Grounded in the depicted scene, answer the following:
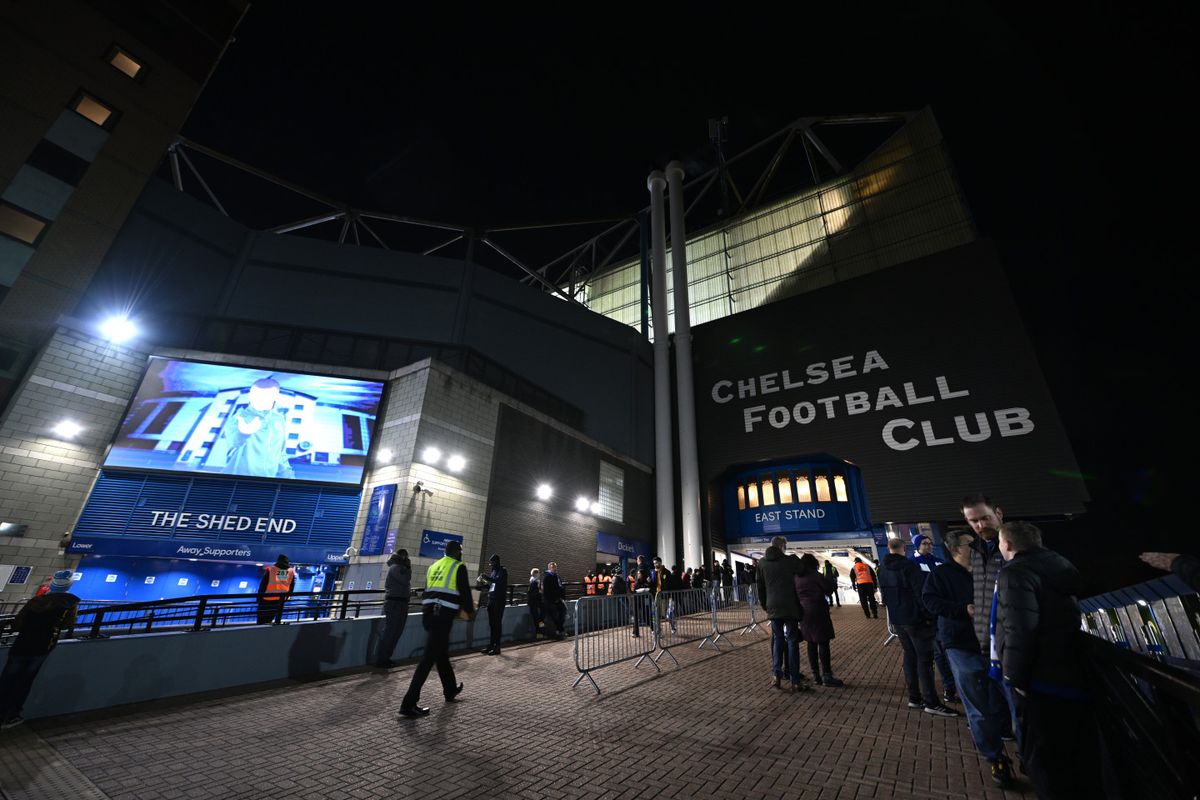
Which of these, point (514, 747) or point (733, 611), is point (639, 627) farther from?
point (514, 747)

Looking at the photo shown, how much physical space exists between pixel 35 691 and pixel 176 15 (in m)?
28.6

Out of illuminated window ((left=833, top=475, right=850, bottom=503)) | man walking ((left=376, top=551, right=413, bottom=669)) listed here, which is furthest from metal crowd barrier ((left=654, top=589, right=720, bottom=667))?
illuminated window ((left=833, top=475, right=850, bottom=503))

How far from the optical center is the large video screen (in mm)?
14289

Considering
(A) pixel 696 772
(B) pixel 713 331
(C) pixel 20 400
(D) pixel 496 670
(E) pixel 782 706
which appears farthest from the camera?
(B) pixel 713 331

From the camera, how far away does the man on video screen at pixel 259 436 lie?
1477cm

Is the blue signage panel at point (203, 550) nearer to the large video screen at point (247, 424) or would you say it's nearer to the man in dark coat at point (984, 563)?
the large video screen at point (247, 424)

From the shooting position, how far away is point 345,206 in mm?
26719

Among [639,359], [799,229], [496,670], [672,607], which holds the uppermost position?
[799,229]

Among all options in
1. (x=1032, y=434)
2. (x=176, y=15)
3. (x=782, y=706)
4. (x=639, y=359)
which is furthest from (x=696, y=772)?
(x=176, y=15)

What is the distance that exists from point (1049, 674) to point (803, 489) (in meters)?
24.3

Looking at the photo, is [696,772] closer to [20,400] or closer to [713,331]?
[20,400]

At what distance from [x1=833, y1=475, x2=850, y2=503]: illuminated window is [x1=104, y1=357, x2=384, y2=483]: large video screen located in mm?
22360

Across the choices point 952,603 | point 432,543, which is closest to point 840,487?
point 432,543

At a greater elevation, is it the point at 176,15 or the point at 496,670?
the point at 176,15
